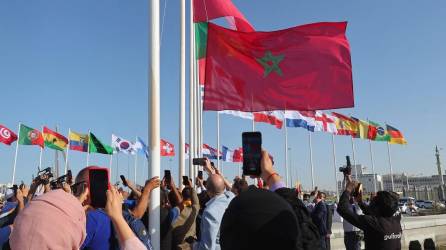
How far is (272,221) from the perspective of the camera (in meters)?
2.37

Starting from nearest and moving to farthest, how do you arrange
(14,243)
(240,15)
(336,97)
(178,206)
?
(14,243)
(178,206)
(336,97)
(240,15)

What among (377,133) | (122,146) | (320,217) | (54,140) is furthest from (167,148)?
(320,217)

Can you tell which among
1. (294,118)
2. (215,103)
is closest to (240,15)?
(215,103)

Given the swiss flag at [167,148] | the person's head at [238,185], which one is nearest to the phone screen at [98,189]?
the person's head at [238,185]

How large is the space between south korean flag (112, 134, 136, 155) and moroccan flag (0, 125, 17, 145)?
7.12m

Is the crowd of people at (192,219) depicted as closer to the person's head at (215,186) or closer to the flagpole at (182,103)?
the person's head at (215,186)

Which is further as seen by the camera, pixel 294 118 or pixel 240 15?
pixel 294 118

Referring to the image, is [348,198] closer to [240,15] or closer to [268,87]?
[268,87]

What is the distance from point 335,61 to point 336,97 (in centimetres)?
97

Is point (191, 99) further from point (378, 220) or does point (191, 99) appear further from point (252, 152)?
point (252, 152)

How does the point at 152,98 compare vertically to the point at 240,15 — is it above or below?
below

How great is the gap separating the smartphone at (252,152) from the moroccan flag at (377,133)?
3253cm

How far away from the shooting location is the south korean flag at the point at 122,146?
29141 mm

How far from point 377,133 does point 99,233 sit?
34233mm
